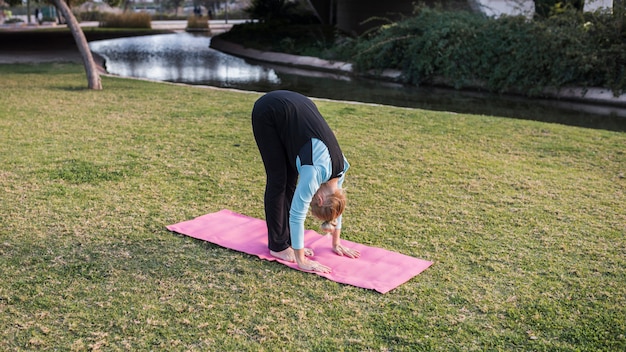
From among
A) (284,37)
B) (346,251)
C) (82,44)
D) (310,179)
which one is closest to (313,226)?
(346,251)

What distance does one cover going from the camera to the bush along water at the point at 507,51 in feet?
40.2

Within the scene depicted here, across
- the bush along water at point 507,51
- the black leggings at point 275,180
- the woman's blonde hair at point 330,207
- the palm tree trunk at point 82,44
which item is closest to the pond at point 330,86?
the bush along water at point 507,51

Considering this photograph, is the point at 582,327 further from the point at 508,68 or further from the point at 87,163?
the point at 508,68

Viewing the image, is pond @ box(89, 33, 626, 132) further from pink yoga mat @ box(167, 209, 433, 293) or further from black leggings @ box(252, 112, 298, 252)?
black leggings @ box(252, 112, 298, 252)

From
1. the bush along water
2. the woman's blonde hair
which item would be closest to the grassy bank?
the bush along water

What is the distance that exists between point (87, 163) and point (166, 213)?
1661 mm

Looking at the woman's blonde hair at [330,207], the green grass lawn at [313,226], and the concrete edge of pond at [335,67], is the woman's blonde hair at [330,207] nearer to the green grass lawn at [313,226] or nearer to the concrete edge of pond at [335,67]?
the green grass lawn at [313,226]

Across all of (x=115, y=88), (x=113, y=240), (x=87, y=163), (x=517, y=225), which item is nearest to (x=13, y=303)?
(x=113, y=240)

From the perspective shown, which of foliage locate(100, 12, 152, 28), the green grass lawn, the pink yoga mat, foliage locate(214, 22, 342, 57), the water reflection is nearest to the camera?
the green grass lawn

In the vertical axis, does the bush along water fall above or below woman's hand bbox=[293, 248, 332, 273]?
above

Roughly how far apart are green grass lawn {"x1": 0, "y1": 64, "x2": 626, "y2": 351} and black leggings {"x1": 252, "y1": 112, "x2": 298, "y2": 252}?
0.79 feet

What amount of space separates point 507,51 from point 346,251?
10602mm

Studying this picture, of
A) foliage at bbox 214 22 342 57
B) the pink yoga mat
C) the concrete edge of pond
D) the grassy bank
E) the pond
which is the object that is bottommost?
the pink yoga mat

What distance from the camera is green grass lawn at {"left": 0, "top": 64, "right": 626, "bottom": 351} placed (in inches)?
120
